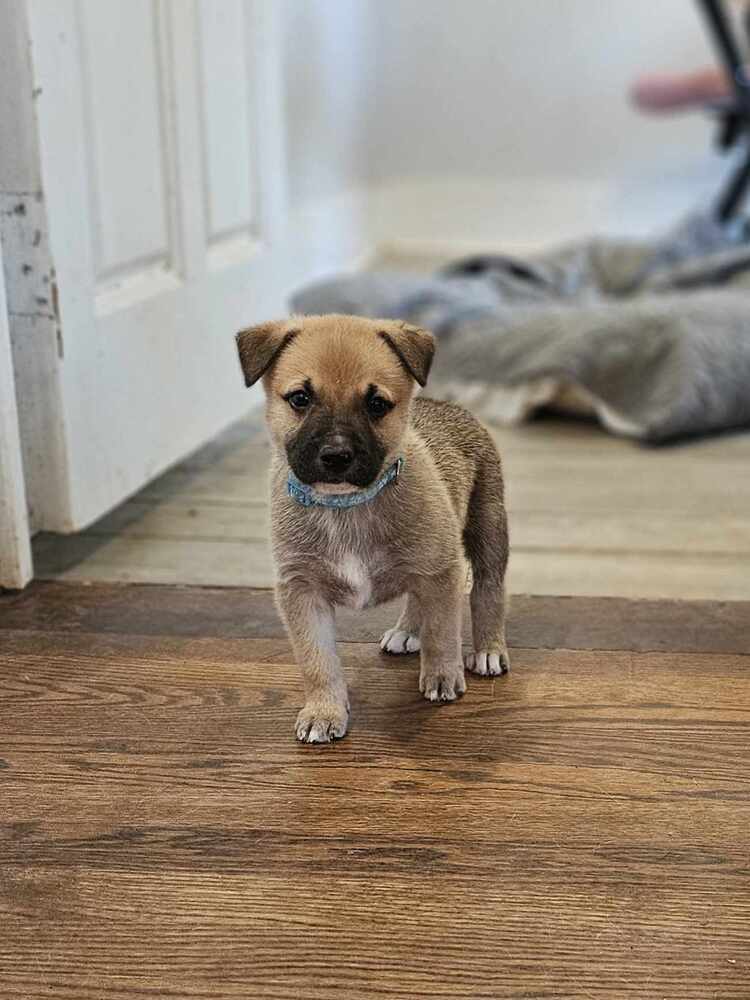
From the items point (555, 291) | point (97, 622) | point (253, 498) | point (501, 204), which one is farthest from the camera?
point (501, 204)

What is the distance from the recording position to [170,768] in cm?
131

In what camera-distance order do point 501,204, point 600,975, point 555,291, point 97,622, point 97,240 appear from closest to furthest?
point 600,975 → point 97,622 → point 97,240 → point 555,291 → point 501,204

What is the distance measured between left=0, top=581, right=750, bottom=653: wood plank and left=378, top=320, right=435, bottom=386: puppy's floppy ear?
0.44 m

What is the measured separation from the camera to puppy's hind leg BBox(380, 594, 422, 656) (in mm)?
1595

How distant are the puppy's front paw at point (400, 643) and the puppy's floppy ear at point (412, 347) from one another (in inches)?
16.4

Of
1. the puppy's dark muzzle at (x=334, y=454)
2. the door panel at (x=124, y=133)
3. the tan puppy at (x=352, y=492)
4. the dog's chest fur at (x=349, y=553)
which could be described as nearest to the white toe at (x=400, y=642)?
the tan puppy at (x=352, y=492)

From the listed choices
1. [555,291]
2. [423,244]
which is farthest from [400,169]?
[555,291]

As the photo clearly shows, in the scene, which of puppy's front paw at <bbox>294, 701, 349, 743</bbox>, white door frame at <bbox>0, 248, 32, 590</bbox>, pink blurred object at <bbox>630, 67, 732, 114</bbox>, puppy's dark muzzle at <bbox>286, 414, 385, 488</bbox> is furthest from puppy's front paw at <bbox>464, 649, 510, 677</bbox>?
pink blurred object at <bbox>630, 67, 732, 114</bbox>

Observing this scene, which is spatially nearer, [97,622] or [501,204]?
[97,622]

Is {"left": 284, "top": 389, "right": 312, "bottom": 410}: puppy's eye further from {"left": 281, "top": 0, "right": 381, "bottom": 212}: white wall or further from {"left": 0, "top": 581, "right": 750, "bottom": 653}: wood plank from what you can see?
{"left": 281, "top": 0, "right": 381, "bottom": 212}: white wall

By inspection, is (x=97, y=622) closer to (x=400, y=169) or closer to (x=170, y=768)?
(x=170, y=768)

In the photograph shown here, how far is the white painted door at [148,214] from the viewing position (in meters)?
1.84

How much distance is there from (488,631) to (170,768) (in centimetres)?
45

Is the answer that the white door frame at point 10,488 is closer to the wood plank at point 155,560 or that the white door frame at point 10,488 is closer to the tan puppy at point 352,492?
the wood plank at point 155,560
